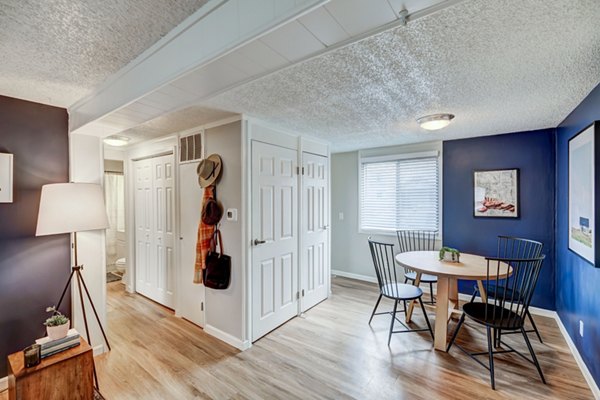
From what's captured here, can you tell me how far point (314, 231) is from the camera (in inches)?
142

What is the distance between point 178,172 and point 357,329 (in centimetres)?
274

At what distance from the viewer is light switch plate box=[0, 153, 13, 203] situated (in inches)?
78.7

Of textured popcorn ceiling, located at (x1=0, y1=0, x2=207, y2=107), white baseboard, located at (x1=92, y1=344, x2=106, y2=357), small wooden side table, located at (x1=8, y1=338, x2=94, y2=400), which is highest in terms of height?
textured popcorn ceiling, located at (x1=0, y1=0, x2=207, y2=107)

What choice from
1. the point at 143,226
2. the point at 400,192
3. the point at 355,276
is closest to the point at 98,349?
the point at 143,226

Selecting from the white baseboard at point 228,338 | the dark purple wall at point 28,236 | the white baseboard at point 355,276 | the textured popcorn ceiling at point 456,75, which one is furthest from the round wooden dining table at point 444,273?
the dark purple wall at point 28,236

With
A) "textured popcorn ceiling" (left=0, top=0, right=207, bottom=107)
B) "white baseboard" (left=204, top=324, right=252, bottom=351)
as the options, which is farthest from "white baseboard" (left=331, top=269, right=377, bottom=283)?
"textured popcorn ceiling" (left=0, top=0, right=207, bottom=107)

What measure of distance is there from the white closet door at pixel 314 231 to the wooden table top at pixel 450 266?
1.12 metres

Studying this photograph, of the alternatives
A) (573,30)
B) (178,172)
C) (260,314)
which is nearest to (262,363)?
(260,314)

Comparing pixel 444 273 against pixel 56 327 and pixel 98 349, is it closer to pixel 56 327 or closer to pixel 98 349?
pixel 56 327

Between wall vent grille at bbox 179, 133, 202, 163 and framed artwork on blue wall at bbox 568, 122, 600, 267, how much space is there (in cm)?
339

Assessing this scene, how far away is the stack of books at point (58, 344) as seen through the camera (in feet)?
5.77

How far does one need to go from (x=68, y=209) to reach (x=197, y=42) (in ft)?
5.35

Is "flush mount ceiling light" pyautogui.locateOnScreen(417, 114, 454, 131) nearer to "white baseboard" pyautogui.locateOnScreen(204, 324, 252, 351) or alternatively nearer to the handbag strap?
the handbag strap

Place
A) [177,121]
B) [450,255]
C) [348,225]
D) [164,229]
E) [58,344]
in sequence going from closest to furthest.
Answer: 1. [58,344]
2. [177,121]
3. [450,255]
4. [164,229]
5. [348,225]
